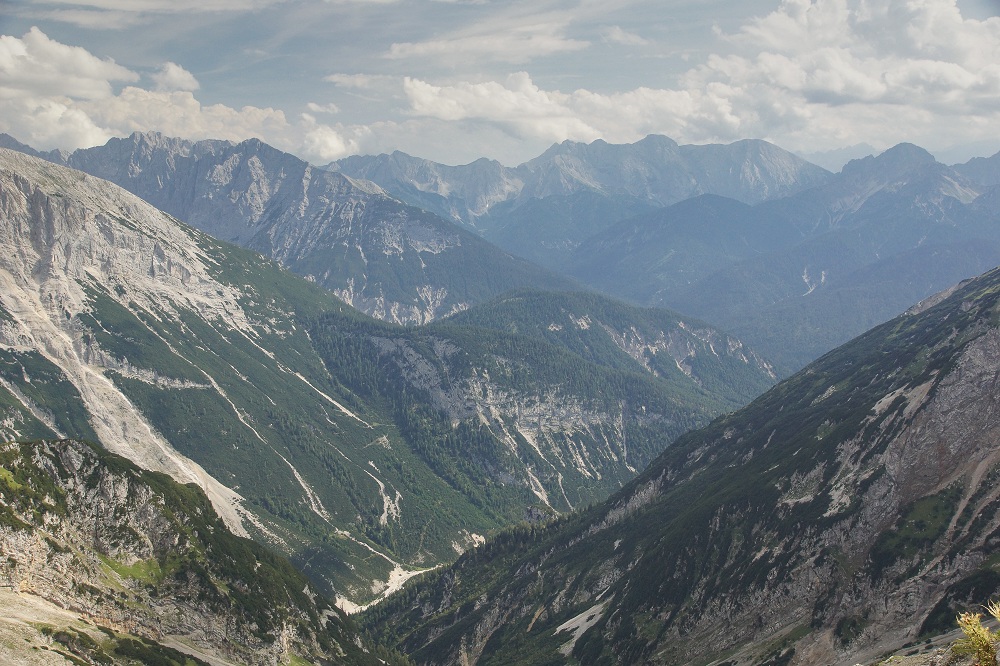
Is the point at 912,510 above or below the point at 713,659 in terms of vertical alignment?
above

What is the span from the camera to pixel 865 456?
541ft

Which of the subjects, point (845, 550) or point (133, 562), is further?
point (133, 562)

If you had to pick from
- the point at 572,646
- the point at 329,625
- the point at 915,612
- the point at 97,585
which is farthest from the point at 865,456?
the point at 97,585

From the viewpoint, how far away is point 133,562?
484 ft

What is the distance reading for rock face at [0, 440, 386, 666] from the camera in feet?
425

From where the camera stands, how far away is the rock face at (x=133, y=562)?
129625mm

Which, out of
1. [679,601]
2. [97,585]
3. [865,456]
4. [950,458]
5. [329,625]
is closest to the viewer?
[97,585]

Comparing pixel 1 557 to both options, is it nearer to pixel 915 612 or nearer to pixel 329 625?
pixel 329 625

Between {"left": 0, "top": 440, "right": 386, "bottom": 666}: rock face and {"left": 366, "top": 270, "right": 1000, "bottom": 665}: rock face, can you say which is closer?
{"left": 366, "top": 270, "right": 1000, "bottom": 665}: rock face

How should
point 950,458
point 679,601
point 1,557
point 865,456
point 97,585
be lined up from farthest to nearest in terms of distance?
point 679,601 → point 865,456 → point 950,458 → point 97,585 → point 1,557

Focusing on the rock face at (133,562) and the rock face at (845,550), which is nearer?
the rock face at (845,550)

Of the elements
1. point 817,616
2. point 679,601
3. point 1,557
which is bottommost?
point 679,601

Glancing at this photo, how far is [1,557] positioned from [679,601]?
126733 mm

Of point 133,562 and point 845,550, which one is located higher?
point 845,550
